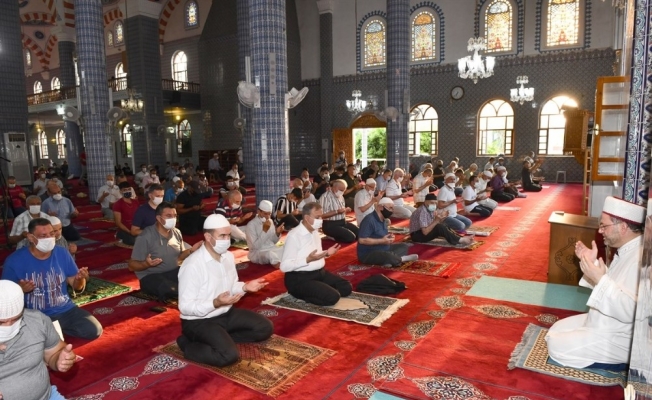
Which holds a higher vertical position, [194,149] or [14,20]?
[14,20]

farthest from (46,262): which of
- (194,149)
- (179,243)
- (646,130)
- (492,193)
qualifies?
(194,149)

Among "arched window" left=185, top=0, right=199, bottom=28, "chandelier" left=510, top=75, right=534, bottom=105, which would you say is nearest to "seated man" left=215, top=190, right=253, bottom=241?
"chandelier" left=510, top=75, right=534, bottom=105

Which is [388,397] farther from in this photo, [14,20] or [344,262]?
[14,20]

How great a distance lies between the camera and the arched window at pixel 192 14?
1764 cm

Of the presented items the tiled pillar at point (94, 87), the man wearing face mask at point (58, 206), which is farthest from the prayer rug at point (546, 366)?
the tiled pillar at point (94, 87)

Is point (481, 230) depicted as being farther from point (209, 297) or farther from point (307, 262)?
point (209, 297)

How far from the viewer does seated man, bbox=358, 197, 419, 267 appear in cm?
497

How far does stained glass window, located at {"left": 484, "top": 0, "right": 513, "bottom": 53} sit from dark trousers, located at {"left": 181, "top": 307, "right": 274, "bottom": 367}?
41.9 feet

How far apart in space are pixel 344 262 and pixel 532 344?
2.61 metres

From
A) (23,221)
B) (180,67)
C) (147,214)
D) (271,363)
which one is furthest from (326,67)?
(271,363)

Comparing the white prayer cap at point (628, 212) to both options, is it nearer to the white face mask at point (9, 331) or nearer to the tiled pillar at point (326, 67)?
the white face mask at point (9, 331)

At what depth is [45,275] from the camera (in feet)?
10.2

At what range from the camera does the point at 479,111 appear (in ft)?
46.1

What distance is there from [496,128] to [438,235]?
888 centimetres
